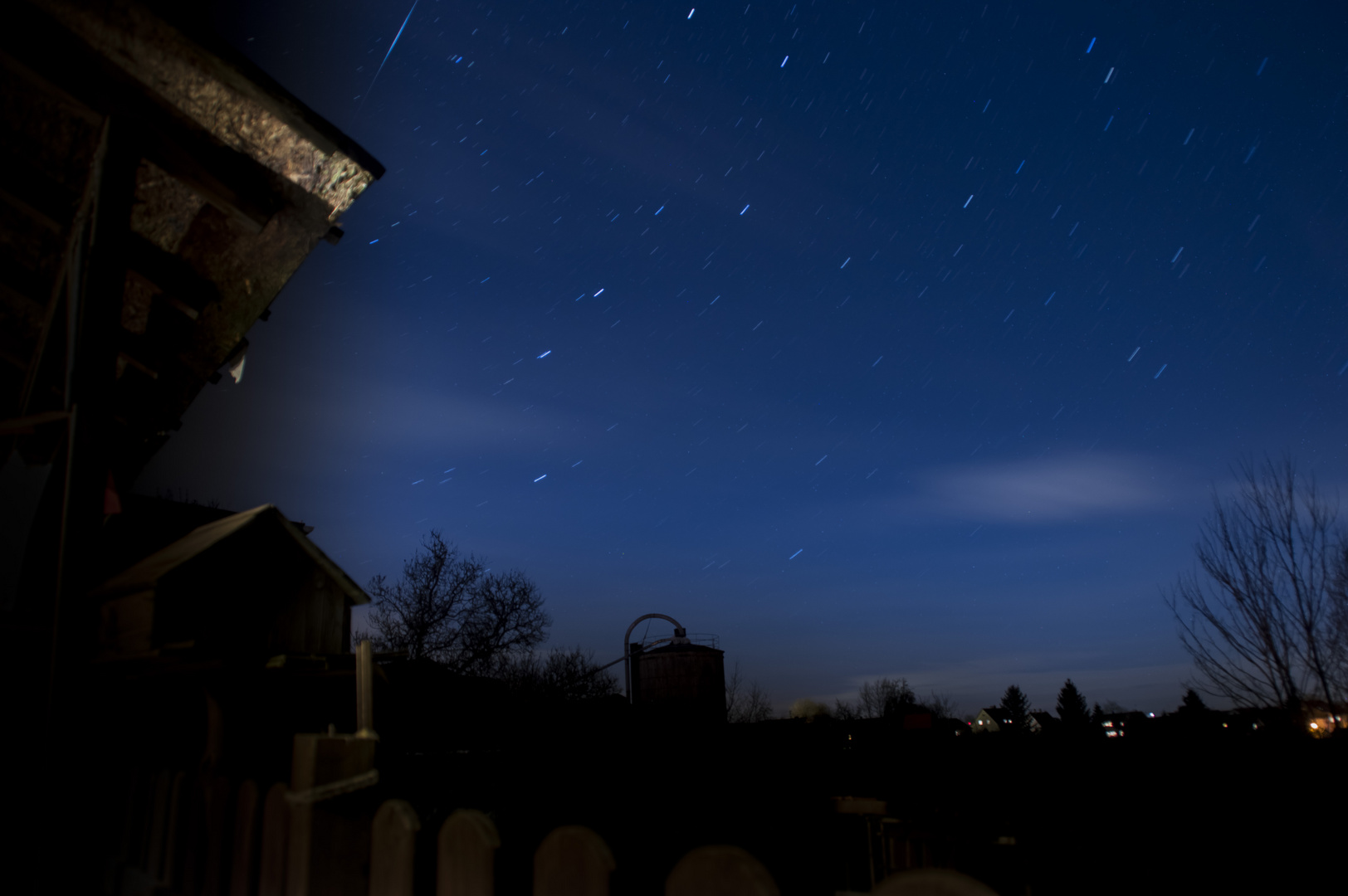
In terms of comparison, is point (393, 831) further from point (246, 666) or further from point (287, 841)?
point (246, 666)

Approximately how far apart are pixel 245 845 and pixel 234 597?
2.54 m

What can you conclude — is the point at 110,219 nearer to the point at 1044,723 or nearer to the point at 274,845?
the point at 274,845

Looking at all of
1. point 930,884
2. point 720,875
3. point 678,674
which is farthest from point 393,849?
point 678,674

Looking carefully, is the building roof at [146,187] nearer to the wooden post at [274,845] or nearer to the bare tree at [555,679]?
the wooden post at [274,845]

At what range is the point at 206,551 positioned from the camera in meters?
4.21

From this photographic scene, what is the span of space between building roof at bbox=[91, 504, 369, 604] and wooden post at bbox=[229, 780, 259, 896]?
1934 mm

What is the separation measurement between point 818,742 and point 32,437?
11.4m

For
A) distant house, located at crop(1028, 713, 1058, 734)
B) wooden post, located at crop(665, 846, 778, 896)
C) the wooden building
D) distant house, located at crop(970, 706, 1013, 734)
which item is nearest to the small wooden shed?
the wooden building

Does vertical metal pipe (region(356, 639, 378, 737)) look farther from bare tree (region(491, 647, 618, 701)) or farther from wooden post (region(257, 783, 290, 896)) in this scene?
bare tree (region(491, 647, 618, 701))

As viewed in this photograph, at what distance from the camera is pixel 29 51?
8.71ft

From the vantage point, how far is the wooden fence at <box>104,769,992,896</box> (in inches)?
53.2

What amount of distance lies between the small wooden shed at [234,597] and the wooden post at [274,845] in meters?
1.24

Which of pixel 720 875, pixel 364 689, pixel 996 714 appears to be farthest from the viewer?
pixel 996 714

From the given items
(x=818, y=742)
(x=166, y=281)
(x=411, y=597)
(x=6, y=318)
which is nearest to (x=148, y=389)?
(x=6, y=318)
